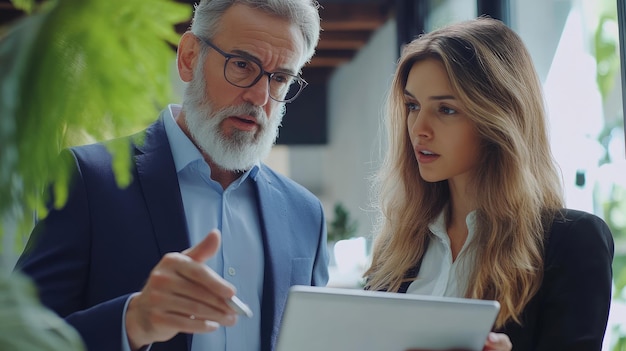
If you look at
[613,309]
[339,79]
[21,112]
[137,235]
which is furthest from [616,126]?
[339,79]

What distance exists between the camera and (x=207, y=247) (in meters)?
1.01

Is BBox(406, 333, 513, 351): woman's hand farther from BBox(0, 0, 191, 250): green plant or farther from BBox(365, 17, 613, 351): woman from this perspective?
BBox(0, 0, 191, 250): green plant

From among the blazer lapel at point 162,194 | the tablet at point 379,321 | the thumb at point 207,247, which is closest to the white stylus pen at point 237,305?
the thumb at point 207,247

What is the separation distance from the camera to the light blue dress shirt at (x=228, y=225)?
1.82m

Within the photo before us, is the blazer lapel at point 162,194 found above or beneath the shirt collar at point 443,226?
above

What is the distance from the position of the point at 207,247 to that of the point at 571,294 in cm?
93

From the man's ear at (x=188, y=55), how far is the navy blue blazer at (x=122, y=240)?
18 cm

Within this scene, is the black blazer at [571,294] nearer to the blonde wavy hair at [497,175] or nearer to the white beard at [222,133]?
the blonde wavy hair at [497,175]

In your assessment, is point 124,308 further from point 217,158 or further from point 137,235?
point 217,158

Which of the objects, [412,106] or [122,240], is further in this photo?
[412,106]

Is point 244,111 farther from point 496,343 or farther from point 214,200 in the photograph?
point 496,343

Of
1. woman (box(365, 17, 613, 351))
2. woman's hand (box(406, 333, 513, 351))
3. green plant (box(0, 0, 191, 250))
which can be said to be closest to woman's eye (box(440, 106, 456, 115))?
woman (box(365, 17, 613, 351))

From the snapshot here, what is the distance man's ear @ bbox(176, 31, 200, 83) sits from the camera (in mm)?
2049

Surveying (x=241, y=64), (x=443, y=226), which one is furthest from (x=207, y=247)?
(x=443, y=226)
